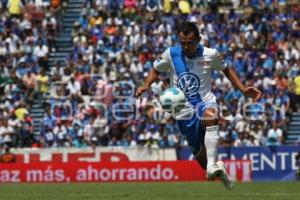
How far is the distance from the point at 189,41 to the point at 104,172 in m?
17.4

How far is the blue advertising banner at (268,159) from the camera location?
99.2ft

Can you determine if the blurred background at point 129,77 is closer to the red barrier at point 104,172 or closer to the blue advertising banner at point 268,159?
the blue advertising banner at point 268,159

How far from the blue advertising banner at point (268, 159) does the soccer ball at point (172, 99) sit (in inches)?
703

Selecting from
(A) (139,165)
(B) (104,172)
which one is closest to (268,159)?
(A) (139,165)

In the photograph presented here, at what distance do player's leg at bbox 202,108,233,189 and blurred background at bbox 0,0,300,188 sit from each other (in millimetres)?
17379

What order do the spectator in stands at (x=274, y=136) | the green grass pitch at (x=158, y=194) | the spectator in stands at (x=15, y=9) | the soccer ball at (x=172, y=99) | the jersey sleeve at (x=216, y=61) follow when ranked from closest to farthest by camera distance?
1. the soccer ball at (x=172, y=99)
2. the jersey sleeve at (x=216, y=61)
3. the green grass pitch at (x=158, y=194)
4. the spectator in stands at (x=274, y=136)
5. the spectator in stands at (x=15, y=9)

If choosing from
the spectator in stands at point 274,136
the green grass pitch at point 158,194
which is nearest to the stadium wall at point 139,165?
the spectator in stands at point 274,136

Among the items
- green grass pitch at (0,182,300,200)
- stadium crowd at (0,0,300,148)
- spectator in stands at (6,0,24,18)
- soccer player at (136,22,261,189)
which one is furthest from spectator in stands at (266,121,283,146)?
soccer player at (136,22,261,189)

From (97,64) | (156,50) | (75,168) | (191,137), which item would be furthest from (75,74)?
(191,137)

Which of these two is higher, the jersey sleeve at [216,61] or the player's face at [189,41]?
the player's face at [189,41]

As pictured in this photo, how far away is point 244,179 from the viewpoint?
2894 cm

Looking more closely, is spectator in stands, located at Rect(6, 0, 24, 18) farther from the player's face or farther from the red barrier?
the player's face

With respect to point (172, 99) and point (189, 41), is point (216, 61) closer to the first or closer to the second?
point (189, 41)

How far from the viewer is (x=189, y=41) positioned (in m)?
12.8
